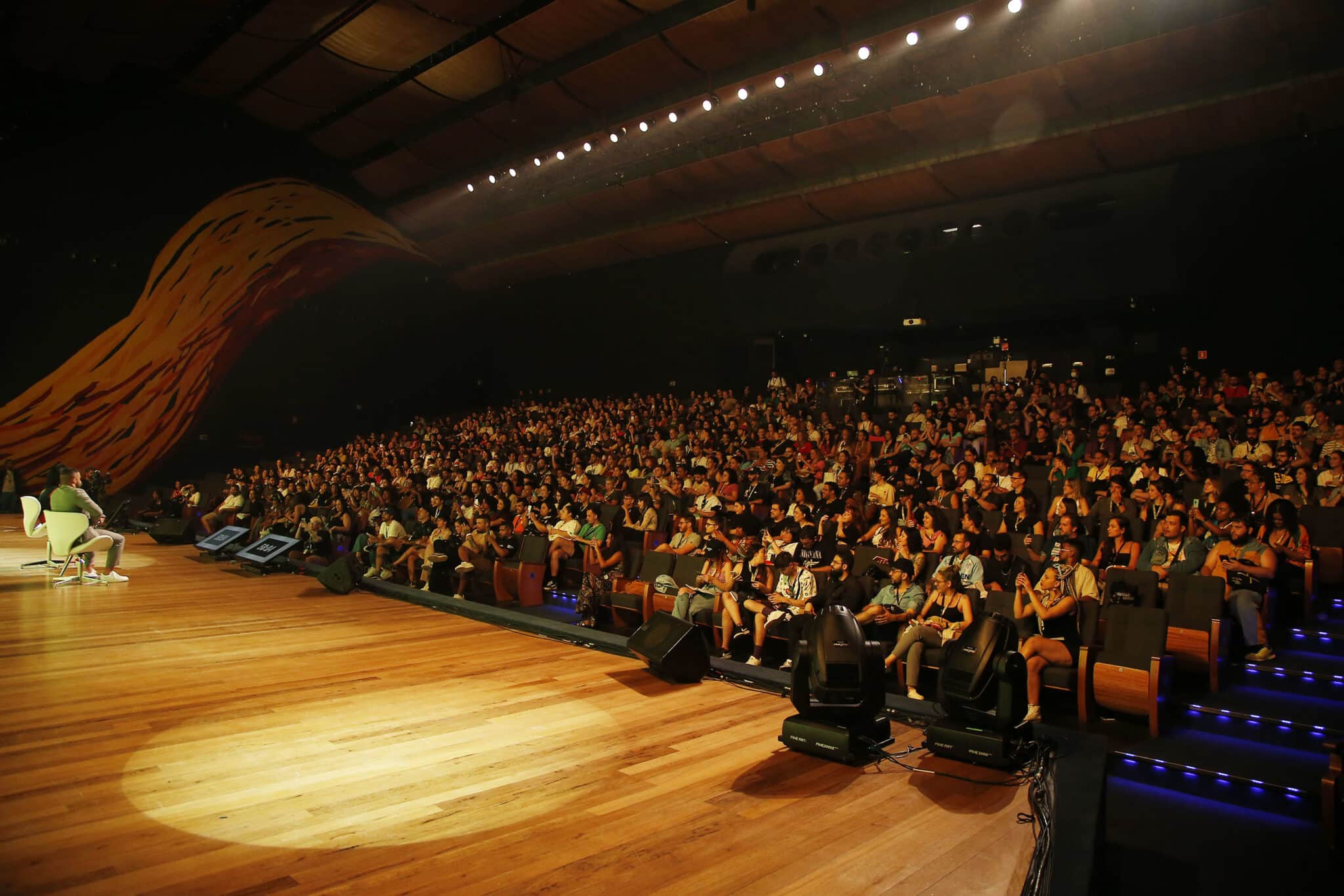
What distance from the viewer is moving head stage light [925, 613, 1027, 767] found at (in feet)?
11.2

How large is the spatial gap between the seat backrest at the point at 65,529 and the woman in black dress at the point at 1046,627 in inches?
283

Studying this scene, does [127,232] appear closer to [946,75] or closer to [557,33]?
[557,33]

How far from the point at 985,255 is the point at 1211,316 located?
2854 millimetres

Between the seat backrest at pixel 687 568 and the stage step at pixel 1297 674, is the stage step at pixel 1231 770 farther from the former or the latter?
the seat backrest at pixel 687 568

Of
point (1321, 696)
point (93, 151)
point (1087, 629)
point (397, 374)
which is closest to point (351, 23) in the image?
point (93, 151)

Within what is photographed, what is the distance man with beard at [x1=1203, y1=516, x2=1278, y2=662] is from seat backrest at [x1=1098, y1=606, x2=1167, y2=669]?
69 centimetres

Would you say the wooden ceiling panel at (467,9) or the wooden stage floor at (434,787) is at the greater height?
the wooden ceiling panel at (467,9)

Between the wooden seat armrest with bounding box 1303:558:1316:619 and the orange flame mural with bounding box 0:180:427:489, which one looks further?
the orange flame mural with bounding box 0:180:427:489

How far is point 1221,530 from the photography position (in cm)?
523

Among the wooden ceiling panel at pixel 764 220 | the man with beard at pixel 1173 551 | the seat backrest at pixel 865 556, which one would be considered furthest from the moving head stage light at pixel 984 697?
the wooden ceiling panel at pixel 764 220

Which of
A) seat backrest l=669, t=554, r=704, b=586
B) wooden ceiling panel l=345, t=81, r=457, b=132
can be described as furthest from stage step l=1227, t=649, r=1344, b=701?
wooden ceiling panel l=345, t=81, r=457, b=132

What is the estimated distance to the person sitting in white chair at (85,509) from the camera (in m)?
6.70

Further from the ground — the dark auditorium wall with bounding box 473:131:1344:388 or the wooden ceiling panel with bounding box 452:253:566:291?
the wooden ceiling panel with bounding box 452:253:566:291

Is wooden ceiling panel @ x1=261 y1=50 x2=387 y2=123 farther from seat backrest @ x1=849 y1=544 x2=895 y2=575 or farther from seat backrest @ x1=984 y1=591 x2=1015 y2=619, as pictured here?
seat backrest @ x1=984 y1=591 x2=1015 y2=619
